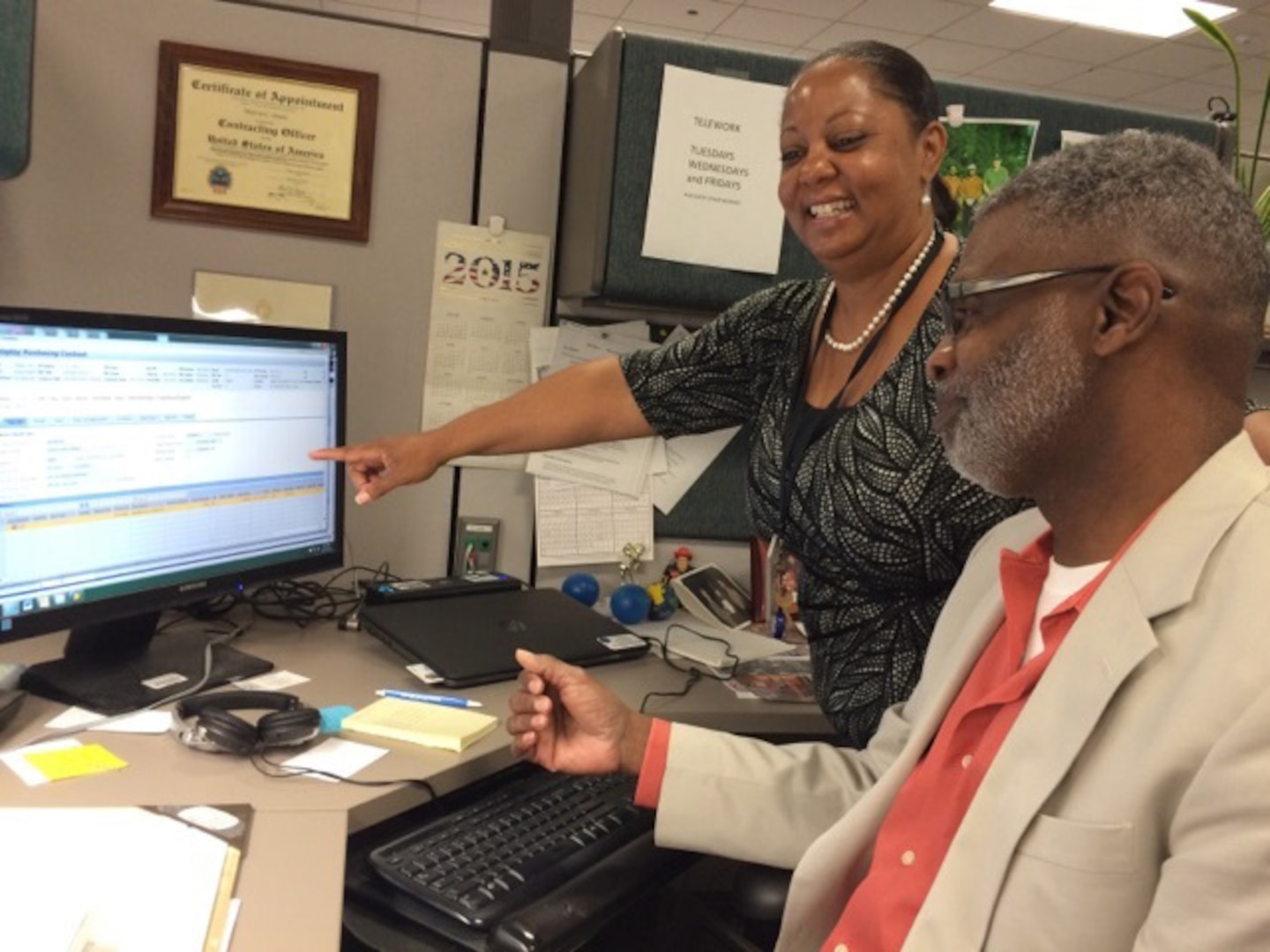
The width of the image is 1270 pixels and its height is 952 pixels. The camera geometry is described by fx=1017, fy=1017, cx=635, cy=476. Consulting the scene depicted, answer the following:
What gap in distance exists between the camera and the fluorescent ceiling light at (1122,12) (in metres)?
4.41

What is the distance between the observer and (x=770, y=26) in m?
5.04

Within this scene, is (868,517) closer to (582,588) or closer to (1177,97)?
(582,588)

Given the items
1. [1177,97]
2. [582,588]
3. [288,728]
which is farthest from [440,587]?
[1177,97]

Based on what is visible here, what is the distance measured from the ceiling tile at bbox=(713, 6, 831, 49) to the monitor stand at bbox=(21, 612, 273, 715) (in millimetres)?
4453

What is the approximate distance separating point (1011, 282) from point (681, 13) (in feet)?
15.3

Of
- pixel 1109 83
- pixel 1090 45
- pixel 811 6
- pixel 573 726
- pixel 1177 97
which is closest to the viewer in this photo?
pixel 573 726

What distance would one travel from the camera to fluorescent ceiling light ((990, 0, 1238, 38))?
4.41m

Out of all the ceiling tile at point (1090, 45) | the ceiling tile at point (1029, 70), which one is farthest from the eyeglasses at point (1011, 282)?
the ceiling tile at point (1029, 70)

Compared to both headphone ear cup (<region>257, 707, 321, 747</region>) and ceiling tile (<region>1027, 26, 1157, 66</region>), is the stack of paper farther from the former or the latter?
ceiling tile (<region>1027, 26, 1157, 66</region>)

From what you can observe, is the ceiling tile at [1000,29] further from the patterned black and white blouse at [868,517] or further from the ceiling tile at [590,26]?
the patterned black and white blouse at [868,517]

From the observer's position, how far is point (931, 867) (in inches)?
30.3

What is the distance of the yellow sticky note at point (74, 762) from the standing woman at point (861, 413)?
1.45 feet

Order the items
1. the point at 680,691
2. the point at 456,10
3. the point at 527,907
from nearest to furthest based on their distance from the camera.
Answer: the point at 527,907 → the point at 680,691 → the point at 456,10

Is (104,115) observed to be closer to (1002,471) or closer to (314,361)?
(314,361)
